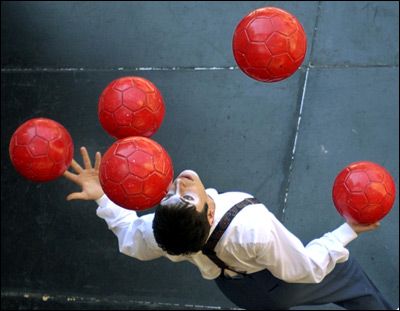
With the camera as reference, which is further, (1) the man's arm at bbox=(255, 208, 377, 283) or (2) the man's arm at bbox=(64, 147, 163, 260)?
(2) the man's arm at bbox=(64, 147, 163, 260)

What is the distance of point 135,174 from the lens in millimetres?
3332

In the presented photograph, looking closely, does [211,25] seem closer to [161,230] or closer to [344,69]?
[344,69]

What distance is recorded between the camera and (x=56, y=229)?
5309 millimetres

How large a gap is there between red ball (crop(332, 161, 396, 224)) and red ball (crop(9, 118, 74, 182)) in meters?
1.52

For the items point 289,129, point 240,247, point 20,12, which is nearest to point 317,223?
point 289,129

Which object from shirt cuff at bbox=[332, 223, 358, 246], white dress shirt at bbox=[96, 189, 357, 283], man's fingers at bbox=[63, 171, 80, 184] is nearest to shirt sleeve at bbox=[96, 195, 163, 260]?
white dress shirt at bbox=[96, 189, 357, 283]

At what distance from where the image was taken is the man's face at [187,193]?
3209 mm

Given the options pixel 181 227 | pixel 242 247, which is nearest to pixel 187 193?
pixel 181 227

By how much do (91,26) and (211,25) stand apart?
106cm

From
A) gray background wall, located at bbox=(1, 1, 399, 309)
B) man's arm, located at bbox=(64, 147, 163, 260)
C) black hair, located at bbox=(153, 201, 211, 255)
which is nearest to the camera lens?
black hair, located at bbox=(153, 201, 211, 255)

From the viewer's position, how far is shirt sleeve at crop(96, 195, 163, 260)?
3.64 m

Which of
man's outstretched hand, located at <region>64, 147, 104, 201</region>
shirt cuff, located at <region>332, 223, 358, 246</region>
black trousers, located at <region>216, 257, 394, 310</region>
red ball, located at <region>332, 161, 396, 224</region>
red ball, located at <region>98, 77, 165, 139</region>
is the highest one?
red ball, located at <region>98, 77, 165, 139</region>

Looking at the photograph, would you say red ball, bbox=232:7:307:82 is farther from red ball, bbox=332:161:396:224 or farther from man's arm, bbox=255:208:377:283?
man's arm, bbox=255:208:377:283

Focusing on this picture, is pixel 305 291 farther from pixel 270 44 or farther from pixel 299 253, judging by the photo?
pixel 270 44
